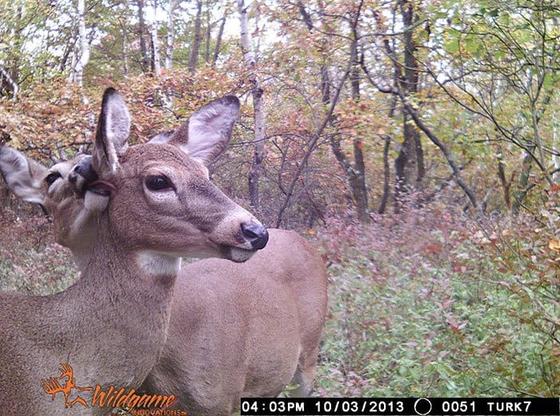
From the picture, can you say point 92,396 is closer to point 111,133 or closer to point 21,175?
point 111,133

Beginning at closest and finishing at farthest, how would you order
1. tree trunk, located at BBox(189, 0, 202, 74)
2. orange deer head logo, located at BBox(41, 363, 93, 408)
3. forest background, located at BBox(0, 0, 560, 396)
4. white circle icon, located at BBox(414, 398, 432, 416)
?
orange deer head logo, located at BBox(41, 363, 93, 408) < white circle icon, located at BBox(414, 398, 432, 416) < forest background, located at BBox(0, 0, 560, 396) < tree trunk, located at BBox(189, 0, 202, 74)

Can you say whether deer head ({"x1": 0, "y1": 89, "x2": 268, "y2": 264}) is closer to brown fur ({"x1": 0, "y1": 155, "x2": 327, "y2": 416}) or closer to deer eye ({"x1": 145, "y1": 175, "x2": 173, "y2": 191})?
deer eye ({"x1": 145, "y1": 175, "x2": 173, "y2": 191})

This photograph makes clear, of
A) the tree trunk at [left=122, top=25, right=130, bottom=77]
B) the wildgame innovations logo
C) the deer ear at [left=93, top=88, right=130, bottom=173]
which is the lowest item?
the tree trunk at [left=122, top=25, right=130, bottom=77]

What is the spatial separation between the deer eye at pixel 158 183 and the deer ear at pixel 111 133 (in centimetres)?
16

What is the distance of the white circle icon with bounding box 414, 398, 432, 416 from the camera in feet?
13.5

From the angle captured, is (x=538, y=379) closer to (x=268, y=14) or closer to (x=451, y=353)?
(x=451, y=353)

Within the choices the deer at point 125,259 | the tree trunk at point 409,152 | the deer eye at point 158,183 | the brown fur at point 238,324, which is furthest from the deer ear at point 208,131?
the tree trunk at point 409,152

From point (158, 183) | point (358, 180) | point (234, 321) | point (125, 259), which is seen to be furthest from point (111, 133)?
point (358, 180)

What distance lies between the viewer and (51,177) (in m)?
3.64

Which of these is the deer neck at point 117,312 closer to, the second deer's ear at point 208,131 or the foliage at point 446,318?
the second deer's ear at point 208,131

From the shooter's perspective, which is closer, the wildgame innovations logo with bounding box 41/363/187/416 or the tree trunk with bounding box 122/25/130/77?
the wildgame innovations logo with bounding box 41/363/187/416

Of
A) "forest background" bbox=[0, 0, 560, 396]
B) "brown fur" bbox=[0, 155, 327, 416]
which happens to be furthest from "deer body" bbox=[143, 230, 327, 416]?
"forest background" bbox=[0, 0, 560, 396]

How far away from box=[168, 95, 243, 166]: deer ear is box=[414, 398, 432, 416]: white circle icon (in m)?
1.85

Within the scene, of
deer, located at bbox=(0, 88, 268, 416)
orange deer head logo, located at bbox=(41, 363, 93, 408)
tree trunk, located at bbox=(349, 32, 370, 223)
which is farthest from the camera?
tree trunk, located at bbox=(349, 32, 370, 223)
